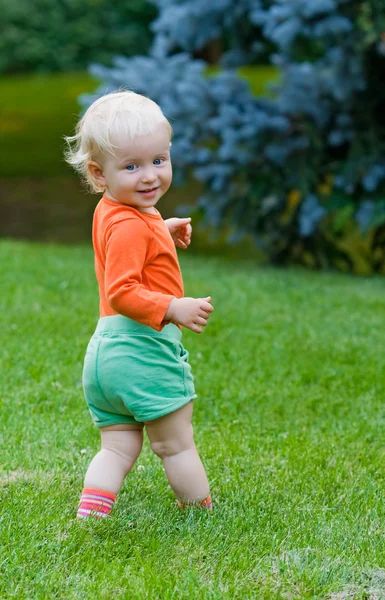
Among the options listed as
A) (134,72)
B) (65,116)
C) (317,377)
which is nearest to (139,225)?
(317,377)

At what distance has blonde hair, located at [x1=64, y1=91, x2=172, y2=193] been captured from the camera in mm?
2865

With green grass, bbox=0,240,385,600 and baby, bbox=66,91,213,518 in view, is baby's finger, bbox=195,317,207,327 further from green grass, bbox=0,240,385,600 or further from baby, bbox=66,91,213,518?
green grass, bbox=0,240,385,600

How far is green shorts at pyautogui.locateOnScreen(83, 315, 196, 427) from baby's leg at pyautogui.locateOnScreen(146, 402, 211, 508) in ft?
0.20

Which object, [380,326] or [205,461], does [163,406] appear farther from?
[380,326]

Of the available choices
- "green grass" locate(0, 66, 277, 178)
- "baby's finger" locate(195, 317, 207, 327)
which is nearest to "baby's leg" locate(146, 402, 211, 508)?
"baby's finger" locate(195, 317, 207, 327)

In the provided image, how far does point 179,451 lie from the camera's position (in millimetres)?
3016

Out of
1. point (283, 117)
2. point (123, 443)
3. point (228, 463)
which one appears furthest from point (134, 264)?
point (283, 117)

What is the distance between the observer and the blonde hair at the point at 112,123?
2865mm

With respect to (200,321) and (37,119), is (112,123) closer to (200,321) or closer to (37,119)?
(200,321)

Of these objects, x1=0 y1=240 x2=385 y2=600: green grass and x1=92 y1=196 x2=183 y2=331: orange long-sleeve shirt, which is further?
x1=92 y1=196 x2=183 y2=331: orange long-sleeve shirt

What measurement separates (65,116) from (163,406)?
23069 millimetres

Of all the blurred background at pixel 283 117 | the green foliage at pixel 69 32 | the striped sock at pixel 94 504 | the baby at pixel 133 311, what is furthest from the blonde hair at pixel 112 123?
the green foliage at pixel 69 32

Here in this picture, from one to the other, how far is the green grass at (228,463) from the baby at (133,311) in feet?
0.67

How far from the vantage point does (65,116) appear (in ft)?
82.3
